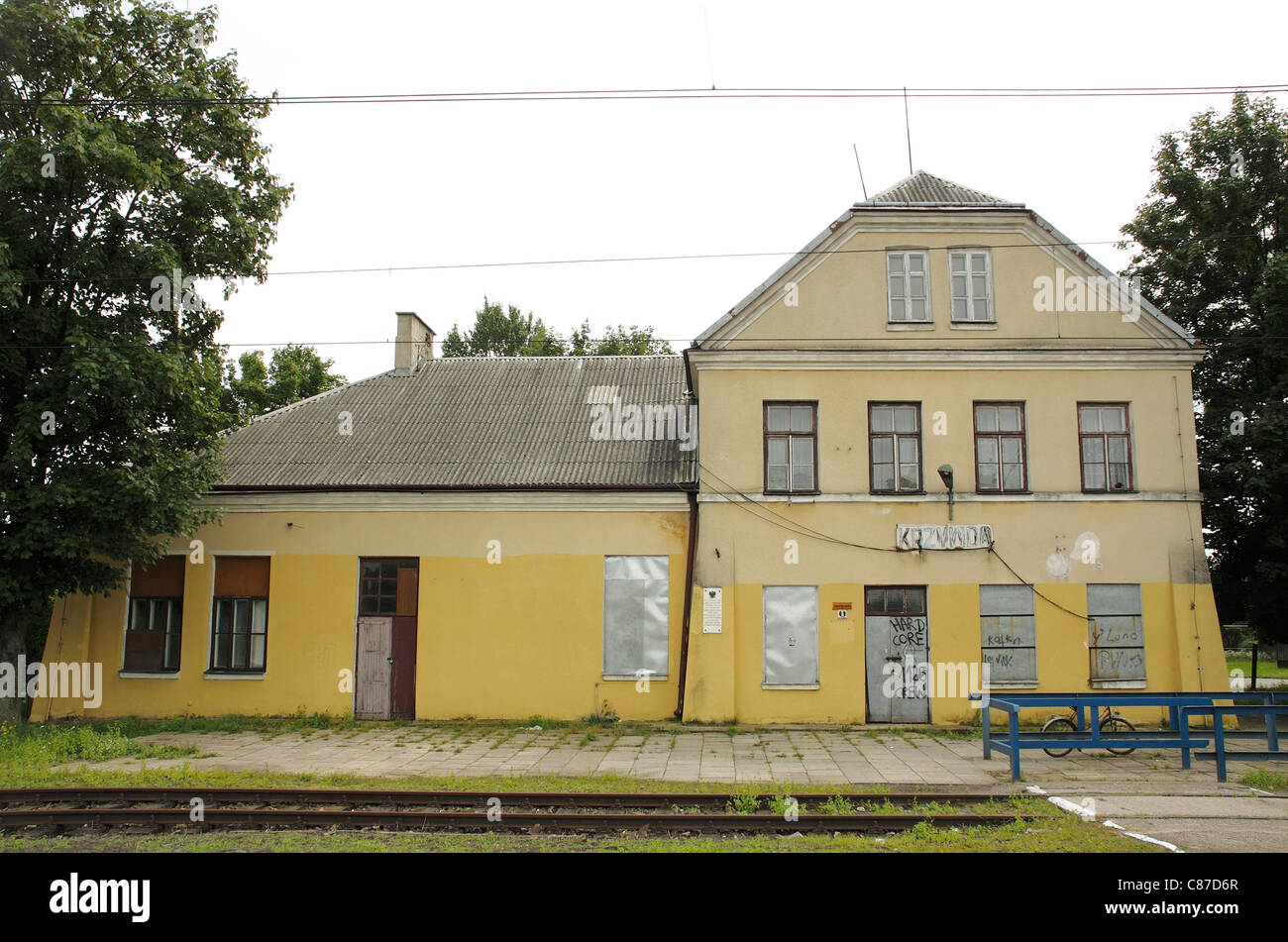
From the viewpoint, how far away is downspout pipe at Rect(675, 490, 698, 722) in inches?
628

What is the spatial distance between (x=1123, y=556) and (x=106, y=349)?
18373mm

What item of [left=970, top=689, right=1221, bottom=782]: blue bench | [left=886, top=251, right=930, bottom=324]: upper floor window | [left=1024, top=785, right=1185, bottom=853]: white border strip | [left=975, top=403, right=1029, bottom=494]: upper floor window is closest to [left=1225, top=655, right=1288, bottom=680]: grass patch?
[left=975, top=403, right=1029, bottom=494]: upper floor window

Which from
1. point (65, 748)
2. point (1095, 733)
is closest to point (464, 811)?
point (65, 748)

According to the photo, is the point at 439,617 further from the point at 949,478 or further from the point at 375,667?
the point at 949,478

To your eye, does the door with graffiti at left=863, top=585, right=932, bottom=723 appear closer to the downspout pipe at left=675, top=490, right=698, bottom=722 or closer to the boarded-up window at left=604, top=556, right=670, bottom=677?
the downspout pipe at left=675, top=490, right=698, bottom=722

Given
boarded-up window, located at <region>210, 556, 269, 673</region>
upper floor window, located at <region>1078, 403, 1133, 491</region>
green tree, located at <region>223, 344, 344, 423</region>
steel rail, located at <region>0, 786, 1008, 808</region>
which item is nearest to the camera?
steel rail, located at <region>0, 786, 1008, 808</region>

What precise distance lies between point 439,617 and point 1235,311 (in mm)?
18853

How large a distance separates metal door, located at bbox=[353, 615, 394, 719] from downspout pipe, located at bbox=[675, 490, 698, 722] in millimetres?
5652

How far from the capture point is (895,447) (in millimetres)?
16547

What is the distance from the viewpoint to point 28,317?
1439 cm

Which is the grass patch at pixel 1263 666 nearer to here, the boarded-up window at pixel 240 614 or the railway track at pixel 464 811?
the railway track at pixel 464 811

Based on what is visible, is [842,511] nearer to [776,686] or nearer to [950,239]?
[776,686]

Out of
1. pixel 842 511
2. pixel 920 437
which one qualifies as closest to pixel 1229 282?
pixel 920 437
